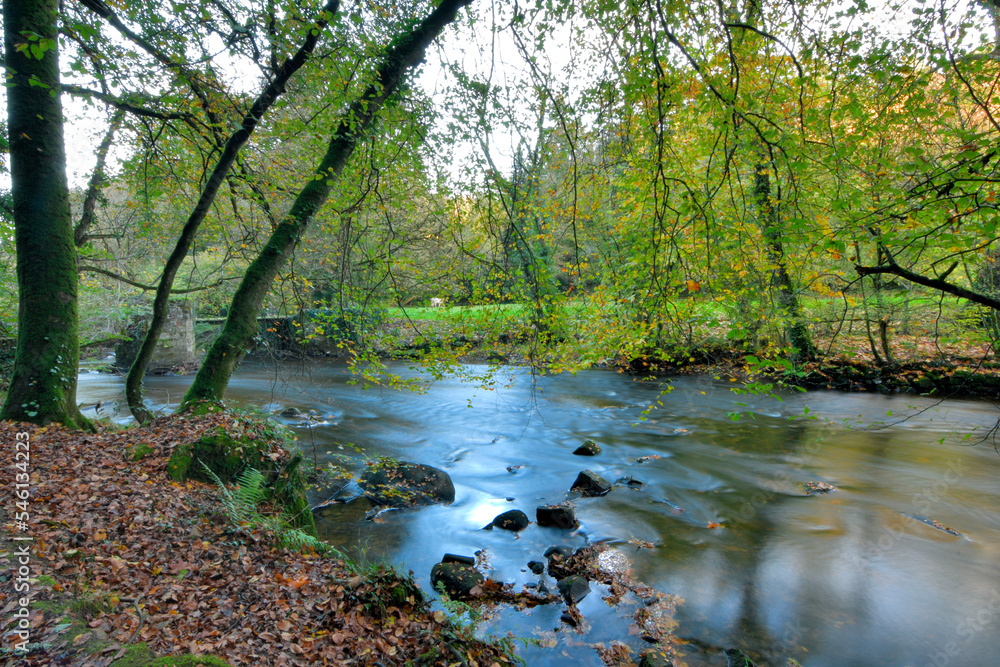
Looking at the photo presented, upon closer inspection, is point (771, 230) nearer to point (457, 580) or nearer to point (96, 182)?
point (457, 580)

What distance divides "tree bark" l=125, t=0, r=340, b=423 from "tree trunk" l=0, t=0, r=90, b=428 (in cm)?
124

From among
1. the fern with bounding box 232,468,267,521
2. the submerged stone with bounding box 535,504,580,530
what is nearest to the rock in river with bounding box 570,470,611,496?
the submerged stone with bounding box 535,504,580,530

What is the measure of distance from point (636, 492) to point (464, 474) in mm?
3399

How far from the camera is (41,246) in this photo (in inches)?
218

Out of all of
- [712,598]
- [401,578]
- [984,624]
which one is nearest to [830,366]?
[984,624]

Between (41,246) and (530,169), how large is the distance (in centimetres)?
582

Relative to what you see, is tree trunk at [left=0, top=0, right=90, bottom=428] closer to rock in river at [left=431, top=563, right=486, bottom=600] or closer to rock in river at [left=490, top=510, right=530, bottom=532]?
rock in river at [left=431, top=563, right=486, bottom=600]

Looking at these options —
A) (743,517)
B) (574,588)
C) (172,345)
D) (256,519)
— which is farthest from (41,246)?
(172,345)

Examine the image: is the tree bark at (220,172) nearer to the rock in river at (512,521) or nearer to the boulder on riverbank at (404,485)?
the boulder on riverbank at (404,485)

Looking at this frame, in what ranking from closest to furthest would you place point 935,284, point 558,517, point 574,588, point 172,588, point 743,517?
point 935,284, point 172,588, point 574,588, point 558,517, point 743,517

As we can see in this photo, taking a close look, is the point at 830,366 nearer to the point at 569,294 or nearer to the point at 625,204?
the point at 569,294

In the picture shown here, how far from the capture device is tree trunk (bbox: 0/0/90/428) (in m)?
5.33

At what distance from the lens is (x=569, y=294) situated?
27.0ft

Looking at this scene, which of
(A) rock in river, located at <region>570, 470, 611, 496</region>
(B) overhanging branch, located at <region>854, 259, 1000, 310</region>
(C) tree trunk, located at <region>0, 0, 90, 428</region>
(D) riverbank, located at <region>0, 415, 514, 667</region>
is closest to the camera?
(D) riverbank, located at <region>0, 415, 514, 667</region>
